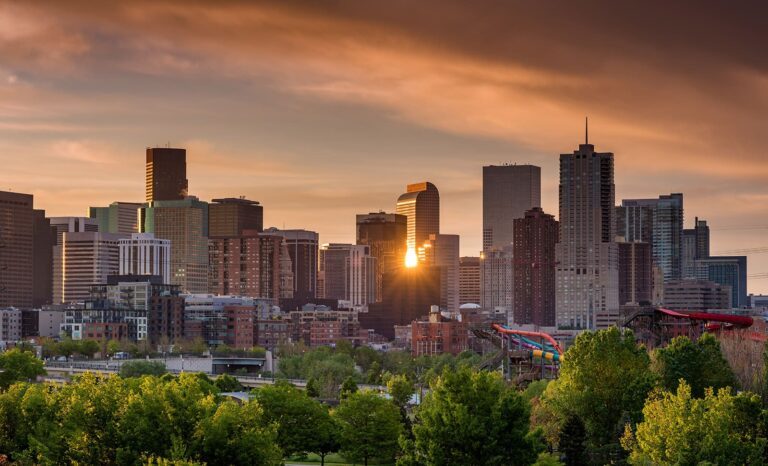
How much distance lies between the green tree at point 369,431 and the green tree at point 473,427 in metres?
32.8

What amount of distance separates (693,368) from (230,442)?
43763 millimetres

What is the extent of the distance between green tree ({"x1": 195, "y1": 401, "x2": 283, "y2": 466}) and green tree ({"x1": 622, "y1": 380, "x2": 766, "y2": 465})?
2249 centimetres

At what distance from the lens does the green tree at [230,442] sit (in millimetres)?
86000

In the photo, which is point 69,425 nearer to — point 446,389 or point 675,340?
point 446,389

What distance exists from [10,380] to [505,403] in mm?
105594

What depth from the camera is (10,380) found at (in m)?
175

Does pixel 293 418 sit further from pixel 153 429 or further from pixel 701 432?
pixel 701 432

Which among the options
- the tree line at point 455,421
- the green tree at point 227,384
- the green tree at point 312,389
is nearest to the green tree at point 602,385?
the tree line at point 455,421

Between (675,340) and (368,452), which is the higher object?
(675,340)

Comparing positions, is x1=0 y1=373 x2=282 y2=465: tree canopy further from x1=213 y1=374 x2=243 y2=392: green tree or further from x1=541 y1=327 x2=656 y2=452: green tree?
x1=213 y1=374 x2=243 y2=392: green tree

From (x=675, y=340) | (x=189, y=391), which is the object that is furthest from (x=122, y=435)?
(x=675, y=340)

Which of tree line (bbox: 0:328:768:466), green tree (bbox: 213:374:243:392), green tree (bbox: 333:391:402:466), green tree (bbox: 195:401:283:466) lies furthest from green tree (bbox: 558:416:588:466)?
green tree (bbox: 213:374:243:392)

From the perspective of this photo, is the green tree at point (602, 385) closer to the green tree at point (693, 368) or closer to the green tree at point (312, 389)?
the green tree at point (693, 368)

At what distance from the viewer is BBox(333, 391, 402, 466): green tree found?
385 ft
